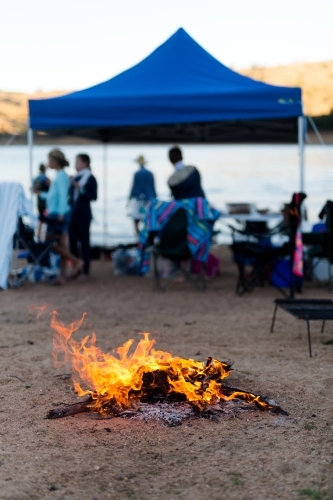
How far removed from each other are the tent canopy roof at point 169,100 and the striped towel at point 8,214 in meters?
0.77

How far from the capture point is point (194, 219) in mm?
8391

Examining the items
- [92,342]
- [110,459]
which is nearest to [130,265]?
[92,342]

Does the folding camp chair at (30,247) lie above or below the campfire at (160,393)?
above

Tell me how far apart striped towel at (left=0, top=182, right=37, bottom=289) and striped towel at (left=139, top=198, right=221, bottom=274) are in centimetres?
131

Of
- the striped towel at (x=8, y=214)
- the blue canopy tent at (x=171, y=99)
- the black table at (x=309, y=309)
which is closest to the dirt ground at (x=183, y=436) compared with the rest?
the black table at (x=309, y=309)

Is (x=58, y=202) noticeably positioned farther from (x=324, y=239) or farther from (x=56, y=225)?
(x=324, y=239)

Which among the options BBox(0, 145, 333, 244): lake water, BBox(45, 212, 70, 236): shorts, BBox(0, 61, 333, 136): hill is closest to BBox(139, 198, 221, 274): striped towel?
BBox(45, 212, 70, 236): shorts

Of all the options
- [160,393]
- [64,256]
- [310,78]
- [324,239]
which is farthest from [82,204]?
[310,78]

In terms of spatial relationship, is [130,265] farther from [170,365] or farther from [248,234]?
[170,365]

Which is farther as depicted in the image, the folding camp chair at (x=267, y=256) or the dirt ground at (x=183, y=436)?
the folding camp chair at (x=267, y=256)

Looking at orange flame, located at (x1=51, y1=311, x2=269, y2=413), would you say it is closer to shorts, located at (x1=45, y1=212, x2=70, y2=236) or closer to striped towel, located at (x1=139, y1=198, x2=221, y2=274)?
striped towel, located at (x1=139, y1=198, x2=221, y2=274)

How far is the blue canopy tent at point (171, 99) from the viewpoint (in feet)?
26.8

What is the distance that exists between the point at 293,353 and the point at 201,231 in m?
3.05

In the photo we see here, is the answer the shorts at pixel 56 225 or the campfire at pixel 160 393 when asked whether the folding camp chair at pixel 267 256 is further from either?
the campfire at pixel 160 393
